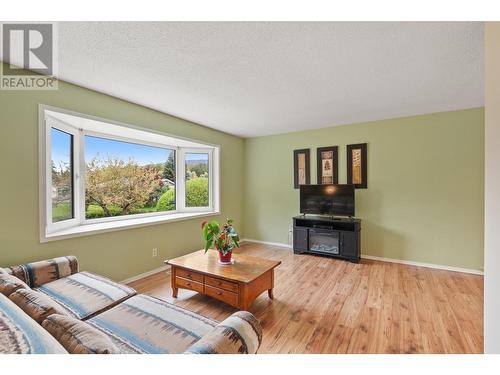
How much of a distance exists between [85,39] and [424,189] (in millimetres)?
4265

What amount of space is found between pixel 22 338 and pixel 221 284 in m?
1.47

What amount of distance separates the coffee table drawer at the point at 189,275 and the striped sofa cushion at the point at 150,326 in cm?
66

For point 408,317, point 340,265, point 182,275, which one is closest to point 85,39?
point 182,275

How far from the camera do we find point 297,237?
389cm

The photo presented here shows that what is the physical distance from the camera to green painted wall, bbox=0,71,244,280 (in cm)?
189

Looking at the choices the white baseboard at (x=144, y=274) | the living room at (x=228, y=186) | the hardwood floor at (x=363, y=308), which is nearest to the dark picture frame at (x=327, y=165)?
the living room at (x=228, y=186)

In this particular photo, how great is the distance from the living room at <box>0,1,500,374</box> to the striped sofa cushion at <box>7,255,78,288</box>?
0.04ft

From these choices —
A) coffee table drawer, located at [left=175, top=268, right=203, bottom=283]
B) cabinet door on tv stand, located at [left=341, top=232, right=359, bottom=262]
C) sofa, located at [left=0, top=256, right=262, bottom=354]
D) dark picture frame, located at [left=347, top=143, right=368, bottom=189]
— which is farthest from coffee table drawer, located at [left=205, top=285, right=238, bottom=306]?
dark picture frame, located at [left=347, top=143, right=368, bottom=189]

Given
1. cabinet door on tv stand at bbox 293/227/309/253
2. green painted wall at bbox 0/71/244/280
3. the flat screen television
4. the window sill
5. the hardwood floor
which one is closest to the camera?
the hardwood floor

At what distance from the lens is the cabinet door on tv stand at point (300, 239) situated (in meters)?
3.81

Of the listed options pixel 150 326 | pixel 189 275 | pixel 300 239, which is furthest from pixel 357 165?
pixel 150 326

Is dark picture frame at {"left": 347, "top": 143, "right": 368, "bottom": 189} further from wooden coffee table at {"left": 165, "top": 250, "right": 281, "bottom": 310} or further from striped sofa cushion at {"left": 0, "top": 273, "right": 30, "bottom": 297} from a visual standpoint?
striped sofa cushion at {"left": 0, "top": 273, "right": 30, "bottom": 297}

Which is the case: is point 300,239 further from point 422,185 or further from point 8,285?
point 8,285
